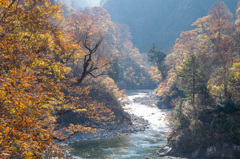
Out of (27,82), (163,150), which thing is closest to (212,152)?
(163,150)

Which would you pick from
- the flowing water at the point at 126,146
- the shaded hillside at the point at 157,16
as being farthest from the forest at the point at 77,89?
the shaded hillside at the point at 157,16

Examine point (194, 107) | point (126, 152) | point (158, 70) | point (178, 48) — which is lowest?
point (126, 152)

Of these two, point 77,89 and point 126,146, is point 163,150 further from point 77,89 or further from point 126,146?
point 77,89

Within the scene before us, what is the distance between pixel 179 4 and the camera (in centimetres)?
15800

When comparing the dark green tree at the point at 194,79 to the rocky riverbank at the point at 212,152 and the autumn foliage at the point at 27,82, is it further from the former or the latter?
the autumn foliage at the point at 27,82

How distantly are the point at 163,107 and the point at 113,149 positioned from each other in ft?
96.1

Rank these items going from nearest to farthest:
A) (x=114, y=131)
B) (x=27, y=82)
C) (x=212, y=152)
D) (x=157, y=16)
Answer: (x=27, y=82)
(x=212, y=152)
(x=114, y=131)
(x=157, y=16)

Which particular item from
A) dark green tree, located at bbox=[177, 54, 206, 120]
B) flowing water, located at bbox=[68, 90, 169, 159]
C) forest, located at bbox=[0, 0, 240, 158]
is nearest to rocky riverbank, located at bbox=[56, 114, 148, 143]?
forest, located at bbox=[0, 0, 240, 158]

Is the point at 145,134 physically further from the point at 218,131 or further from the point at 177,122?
the point at 218,131

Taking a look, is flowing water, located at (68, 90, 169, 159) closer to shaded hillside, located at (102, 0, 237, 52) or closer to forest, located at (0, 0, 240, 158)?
forest, located at (0, 0, 240, 158)

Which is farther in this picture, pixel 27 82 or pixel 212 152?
pixel 212 152

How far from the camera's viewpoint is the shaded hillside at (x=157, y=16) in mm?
146375

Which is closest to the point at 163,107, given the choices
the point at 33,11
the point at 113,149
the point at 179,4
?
the point at 113,149

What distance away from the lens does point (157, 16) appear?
533 feet
